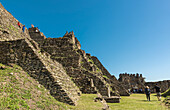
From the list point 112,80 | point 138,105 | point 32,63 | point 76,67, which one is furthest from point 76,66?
point 112,80

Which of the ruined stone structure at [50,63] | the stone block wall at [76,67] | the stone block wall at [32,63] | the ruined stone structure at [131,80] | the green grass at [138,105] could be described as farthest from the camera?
the ruined stone structure at [131,80]

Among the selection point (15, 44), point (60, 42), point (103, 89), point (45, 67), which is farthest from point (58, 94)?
point (60, 42)

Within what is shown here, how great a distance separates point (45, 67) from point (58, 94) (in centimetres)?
249

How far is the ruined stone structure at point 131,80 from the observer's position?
119 feet

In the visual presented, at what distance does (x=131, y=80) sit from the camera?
37531mm

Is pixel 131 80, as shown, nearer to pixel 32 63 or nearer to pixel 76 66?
pixel 76 66

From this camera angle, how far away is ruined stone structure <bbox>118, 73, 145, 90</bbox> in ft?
119

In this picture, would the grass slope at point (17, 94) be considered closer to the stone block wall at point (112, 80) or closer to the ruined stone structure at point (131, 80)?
the stone block wall at point (112, 80)

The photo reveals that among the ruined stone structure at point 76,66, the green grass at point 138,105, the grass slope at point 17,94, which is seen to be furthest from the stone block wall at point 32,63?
the ruined stone structure at point 76,66

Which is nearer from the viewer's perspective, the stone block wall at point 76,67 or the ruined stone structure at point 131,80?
the stone block wall at point 76,67

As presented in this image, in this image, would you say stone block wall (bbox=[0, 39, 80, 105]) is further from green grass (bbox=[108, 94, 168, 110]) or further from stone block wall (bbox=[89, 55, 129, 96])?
stone block wall (bbox=[89, 55, 129, 96])

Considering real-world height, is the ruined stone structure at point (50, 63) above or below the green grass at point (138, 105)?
above

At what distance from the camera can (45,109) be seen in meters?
6.13

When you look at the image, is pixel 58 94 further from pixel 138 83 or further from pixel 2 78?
pixel 138 83
